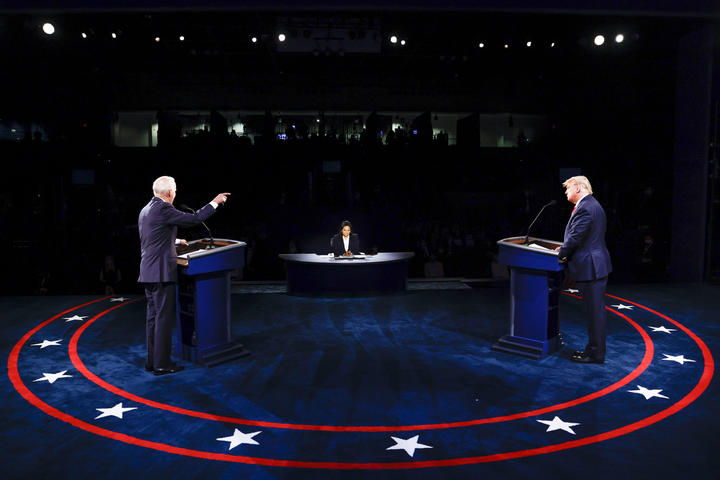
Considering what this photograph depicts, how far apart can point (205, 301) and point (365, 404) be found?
189 cm

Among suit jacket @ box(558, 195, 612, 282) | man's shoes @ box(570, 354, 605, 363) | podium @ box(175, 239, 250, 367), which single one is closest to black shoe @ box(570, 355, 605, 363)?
man's shoes @ box(570, 354, 605, 363)

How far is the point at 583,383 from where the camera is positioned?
4379mm

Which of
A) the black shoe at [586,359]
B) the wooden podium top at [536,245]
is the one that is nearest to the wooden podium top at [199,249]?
the wooden podium top at [536,245]

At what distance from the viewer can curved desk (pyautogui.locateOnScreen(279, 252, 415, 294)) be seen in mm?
8078

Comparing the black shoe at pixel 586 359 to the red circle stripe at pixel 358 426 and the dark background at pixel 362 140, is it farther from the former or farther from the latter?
the dark background at pixel 362 140

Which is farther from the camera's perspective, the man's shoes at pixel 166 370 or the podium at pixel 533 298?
the podium at pixel 533 298

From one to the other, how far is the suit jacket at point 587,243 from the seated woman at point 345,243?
398 cm

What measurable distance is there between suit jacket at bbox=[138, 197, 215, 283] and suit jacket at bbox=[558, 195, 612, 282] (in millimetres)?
3304

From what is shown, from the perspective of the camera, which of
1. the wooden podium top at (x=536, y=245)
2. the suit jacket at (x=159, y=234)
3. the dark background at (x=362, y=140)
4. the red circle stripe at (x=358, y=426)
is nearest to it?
the red circle stripe at (x=358, y=426)

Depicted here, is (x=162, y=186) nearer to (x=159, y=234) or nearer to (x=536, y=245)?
(x=159, y=234)

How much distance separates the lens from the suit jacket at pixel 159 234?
4.43 metres

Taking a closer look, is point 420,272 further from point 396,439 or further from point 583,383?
point 396,439

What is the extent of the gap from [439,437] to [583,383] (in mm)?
1700

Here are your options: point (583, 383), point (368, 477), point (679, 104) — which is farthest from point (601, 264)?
point (679, 104)
